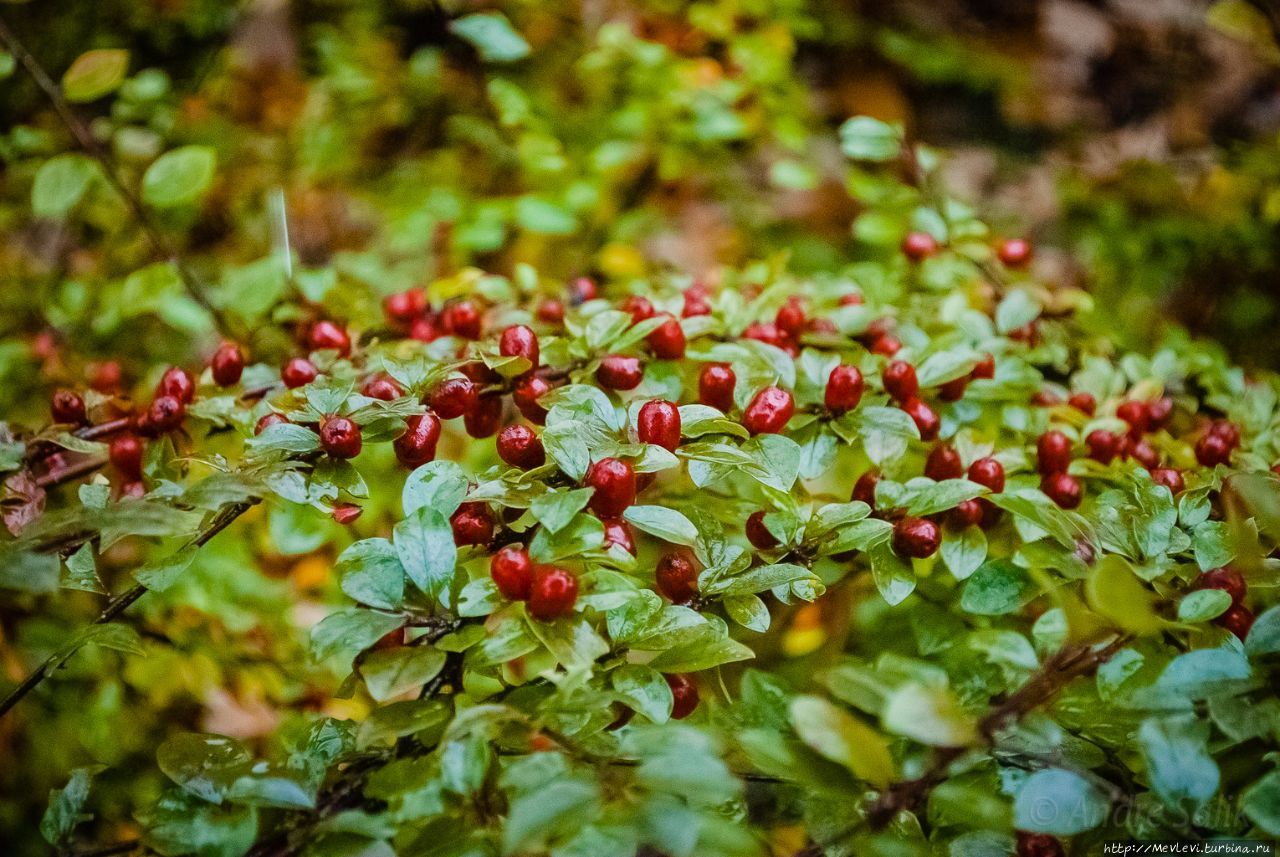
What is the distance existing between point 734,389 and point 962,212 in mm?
672

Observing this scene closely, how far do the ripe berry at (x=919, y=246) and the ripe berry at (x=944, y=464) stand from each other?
1.60 feet

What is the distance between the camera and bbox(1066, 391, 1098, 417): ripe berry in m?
0.95

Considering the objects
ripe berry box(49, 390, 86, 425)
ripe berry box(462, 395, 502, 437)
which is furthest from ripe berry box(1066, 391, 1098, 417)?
ripe berry box(49, 390, 86, 425)

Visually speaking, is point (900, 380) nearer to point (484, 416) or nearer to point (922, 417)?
point (922, 417)

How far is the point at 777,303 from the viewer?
100cm

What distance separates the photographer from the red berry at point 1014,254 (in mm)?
1157

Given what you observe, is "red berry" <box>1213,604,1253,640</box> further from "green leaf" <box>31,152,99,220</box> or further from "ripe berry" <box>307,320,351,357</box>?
"green leaf" <box>31,152,99,220</box>

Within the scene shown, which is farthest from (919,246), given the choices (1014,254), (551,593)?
(551,593)

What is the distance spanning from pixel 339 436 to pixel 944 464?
59 centimetres

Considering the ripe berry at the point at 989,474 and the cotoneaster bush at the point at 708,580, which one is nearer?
the cotoneaster bush at the point at 708,580

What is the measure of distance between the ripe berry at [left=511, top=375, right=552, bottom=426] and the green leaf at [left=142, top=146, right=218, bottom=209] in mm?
696

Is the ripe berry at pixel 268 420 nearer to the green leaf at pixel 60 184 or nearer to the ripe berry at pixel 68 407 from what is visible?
the ripe berry at pixel 68 407

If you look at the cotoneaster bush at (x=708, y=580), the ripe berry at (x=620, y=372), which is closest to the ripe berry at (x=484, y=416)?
the cotoneaster bush at (x=708, y=580)

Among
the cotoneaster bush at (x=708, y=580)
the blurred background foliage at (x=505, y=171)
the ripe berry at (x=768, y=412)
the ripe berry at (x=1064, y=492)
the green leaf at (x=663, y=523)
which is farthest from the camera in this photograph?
the blurred background foliage at (x=505, y=171)
